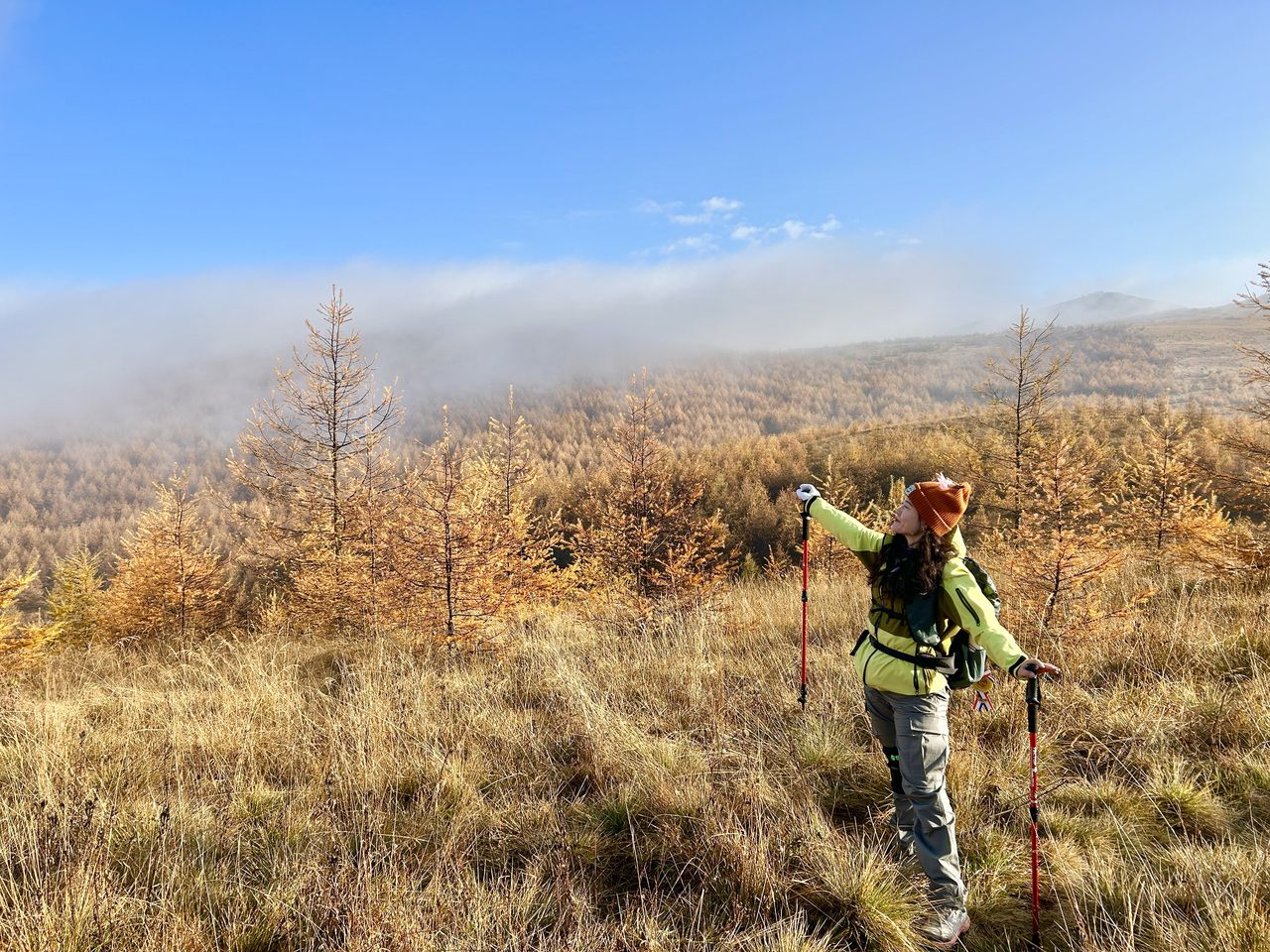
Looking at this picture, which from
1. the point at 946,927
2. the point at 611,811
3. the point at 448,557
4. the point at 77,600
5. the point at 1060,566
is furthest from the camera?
the point at 77,600

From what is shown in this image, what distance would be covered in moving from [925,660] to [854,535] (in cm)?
78

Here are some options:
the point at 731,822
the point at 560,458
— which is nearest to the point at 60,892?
the point at 731,822

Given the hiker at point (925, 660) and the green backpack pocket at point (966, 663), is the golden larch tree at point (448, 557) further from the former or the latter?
the green backpack pocket at point (966, 663)

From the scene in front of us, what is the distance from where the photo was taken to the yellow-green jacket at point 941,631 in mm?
2510

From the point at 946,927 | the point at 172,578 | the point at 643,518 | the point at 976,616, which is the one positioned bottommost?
the point at 172,578

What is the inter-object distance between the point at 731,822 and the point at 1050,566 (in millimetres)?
5349

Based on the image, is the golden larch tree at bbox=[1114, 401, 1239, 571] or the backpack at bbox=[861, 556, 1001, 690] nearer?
the backpack at bbox=[861, 556, 1001, 690]

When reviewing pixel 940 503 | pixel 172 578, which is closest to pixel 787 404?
pixel 172 578

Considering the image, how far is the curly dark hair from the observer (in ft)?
8.95

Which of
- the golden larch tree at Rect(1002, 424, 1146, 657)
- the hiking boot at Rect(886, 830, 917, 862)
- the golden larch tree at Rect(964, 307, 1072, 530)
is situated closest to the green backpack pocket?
the hiking boot at Rect(886, 830, 917, 862)

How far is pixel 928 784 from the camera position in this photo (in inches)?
108

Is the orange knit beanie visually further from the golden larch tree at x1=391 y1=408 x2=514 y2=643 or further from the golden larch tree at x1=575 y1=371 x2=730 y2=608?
the golden larch tree at x1=575 y1=371 x2=730 y2=608

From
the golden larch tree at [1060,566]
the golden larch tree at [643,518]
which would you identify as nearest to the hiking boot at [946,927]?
the golden larch tree at [1060,566]

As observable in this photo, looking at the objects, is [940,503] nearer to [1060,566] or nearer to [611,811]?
[611,811]
